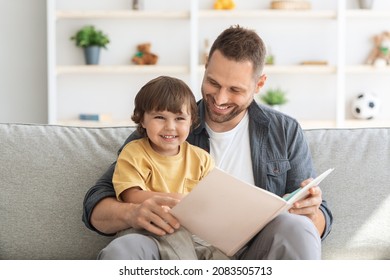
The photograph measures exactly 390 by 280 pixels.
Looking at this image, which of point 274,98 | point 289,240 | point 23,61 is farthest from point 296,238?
point 23,61

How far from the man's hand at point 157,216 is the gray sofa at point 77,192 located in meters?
0.41

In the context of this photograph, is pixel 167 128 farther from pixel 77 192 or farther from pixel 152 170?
pixel 77 192

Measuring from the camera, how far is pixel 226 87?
7.60 ft

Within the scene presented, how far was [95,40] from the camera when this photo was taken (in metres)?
5.57

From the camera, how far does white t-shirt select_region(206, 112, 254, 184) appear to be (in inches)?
91.3

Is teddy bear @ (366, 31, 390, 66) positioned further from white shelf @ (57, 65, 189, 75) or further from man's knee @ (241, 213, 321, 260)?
man's knee @ (241, 213, 321, 260)

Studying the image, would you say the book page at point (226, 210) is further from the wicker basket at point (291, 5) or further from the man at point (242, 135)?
the wicker basket at point (291, 5)

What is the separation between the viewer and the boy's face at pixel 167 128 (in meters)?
2.12

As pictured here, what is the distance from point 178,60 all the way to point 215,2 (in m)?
0.54

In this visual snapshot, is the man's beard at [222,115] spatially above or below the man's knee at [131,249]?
above

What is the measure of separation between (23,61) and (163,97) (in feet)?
12.9

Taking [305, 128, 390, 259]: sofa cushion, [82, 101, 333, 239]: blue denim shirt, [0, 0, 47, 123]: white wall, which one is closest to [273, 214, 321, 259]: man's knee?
[82, 101, 333, 239]: blue denim shirt

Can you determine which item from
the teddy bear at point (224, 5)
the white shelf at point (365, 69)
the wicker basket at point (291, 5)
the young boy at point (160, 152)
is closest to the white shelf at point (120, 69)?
the teddy bear at point (224, 5)
